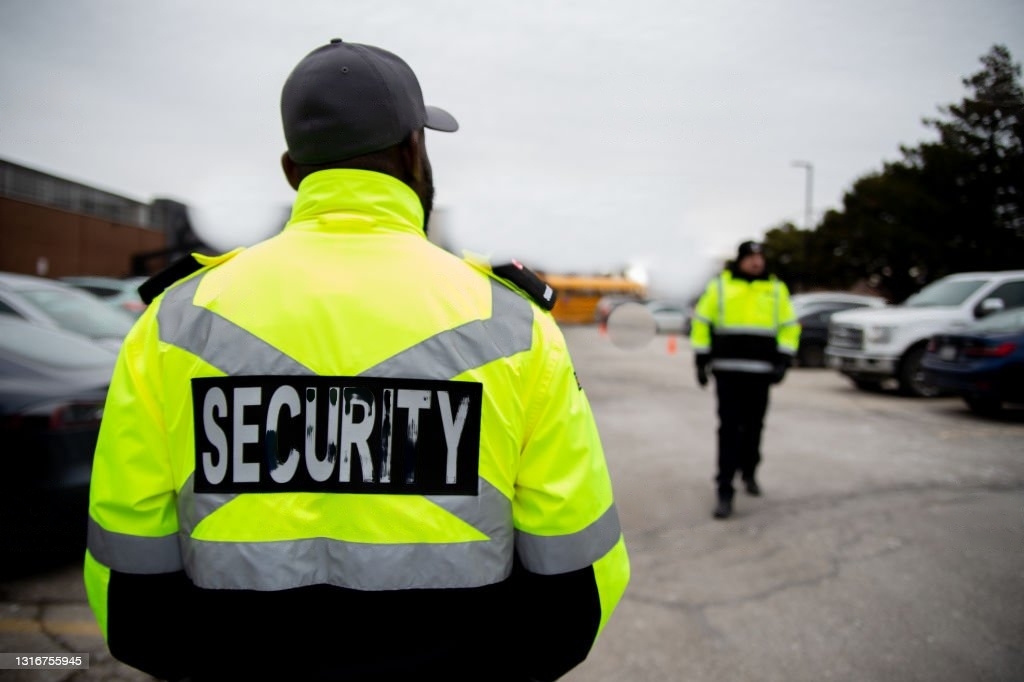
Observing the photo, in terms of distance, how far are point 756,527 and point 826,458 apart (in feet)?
7.91

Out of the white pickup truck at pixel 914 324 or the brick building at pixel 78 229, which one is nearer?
the white pickup truck at pixel 914 324

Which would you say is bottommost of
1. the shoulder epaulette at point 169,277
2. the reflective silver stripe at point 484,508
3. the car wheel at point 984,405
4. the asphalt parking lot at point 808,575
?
the asphalt parking lot at point 808,575

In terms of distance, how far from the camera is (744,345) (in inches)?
184

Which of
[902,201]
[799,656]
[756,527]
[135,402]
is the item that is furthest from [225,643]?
[902,201]

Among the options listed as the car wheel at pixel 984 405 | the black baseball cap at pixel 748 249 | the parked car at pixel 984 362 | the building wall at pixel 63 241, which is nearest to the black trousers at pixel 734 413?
the black baseball cap at pixel 748 249

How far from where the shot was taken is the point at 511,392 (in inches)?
43.8

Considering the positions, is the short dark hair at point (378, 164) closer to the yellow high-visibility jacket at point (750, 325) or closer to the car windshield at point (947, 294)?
the yellow high-visibility jacket at point (750, 325)

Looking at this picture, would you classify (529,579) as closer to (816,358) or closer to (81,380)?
(81,380)

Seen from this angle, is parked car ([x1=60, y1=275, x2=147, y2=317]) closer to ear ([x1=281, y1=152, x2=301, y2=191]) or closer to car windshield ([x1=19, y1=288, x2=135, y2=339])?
car windshield ([x1=19, y1=288, x2=135, y2=339])

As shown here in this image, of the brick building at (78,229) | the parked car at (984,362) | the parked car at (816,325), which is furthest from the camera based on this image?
the brick building at (78,229)

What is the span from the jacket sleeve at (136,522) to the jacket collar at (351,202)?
35 centimetres

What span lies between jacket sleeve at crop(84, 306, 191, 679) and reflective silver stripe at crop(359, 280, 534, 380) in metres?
0.41

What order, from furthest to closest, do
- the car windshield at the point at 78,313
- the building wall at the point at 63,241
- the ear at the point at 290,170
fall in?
the building wall at the point at 63,241 < the car windshield at the point at 78,313 < the ear at the point at 290,170

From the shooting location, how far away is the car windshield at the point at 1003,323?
8.12 meters
